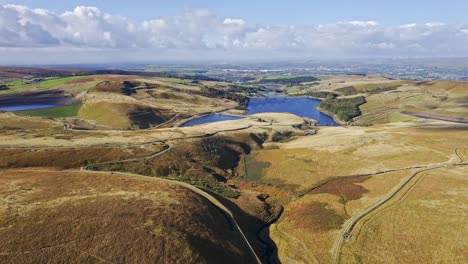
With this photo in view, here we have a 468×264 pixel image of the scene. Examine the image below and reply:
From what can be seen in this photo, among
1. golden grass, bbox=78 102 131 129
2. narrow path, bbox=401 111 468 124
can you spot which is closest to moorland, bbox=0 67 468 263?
narrow path, bbox=401 111 468 124

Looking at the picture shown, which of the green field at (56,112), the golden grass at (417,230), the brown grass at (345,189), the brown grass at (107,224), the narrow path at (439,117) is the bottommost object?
the narrow path at (439,117)

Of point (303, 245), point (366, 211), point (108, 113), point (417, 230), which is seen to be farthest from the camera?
point (108, 113)

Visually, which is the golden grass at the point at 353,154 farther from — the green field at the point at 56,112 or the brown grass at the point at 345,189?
the green field at the point at 56,112

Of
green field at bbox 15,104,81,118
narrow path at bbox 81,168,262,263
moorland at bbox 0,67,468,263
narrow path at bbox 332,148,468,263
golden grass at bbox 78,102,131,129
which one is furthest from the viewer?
green field at bbox 15,104,81,118

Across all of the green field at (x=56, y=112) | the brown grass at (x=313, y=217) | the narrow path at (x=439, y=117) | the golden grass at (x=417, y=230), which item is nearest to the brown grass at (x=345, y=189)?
the brown grass at (x=313, y=217)

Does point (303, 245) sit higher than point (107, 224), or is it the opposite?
point (107, 224)

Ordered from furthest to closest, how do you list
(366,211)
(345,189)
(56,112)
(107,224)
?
(56,112) < (345,189) < (366,211) < (107,224)

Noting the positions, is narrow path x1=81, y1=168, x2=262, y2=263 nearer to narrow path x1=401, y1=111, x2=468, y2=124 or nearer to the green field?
the green field

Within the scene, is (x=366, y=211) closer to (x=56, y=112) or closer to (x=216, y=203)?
(x=216, y=203)

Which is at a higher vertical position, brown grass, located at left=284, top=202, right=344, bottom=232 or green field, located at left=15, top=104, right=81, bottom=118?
green field, located at left=15, top=104, right=81, bottom=118

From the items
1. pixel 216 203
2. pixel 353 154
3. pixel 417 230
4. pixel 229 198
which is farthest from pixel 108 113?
pixel 417 230
